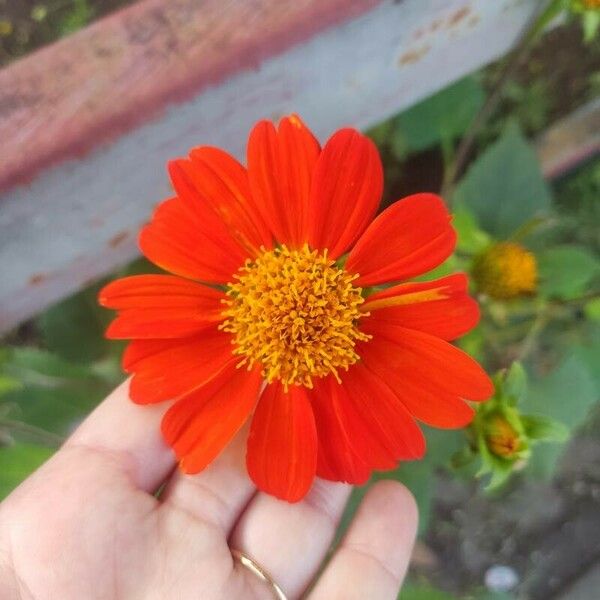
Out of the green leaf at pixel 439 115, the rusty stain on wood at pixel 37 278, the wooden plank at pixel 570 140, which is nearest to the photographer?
the rusty stain on wood at pixel 37 278

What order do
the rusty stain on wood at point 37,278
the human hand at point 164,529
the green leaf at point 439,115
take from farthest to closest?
the green leaf at point 439,115 → the rusty stain on wood at point 37,278 → the human hand at point 164,529

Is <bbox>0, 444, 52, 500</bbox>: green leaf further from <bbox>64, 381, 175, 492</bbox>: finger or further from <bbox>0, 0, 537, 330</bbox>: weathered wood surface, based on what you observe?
<bbox>0, 0, 537, 330</bbox>: weathered wood surface

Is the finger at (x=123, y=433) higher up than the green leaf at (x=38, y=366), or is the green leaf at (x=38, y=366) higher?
the green leaf at (x=38, y=366)

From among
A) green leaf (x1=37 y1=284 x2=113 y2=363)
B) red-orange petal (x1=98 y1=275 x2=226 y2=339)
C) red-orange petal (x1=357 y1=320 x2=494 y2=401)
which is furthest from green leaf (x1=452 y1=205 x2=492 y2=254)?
green leaf (x1=37 y1=284 x2=113 y2=363)

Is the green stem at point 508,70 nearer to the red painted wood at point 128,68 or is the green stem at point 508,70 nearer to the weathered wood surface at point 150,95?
the weathered wood surface at point 150,95

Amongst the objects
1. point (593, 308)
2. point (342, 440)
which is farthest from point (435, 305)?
point (593, 308)

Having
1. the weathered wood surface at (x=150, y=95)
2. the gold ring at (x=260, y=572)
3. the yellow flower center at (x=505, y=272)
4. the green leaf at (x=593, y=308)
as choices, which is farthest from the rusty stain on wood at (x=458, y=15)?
the gold ring at (x=260, y=572)

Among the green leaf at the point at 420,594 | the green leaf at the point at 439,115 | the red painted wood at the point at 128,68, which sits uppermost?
the red painted wood at the point at 128,68
